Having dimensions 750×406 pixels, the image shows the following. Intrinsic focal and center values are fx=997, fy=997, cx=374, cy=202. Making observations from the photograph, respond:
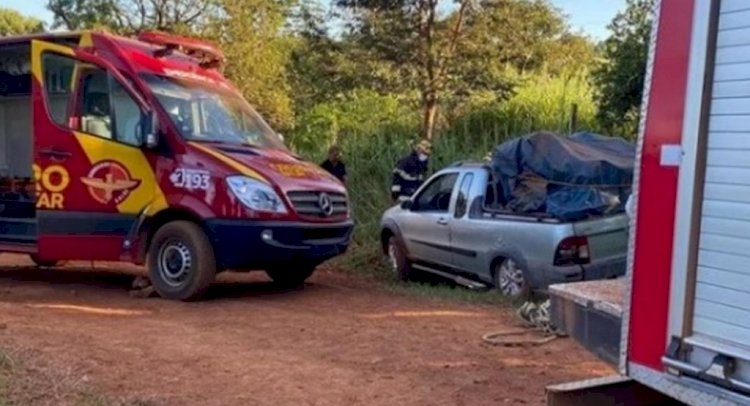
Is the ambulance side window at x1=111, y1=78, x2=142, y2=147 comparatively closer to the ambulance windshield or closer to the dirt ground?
the ambulance windshield

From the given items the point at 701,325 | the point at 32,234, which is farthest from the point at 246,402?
the point at 32,234

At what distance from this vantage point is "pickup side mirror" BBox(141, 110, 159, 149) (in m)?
9.49

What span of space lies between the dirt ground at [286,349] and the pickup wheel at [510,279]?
2.27 ft

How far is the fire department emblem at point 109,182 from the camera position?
970 cm

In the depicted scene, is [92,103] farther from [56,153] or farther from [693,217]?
[693,217]

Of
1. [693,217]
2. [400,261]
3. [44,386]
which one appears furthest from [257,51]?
[693,217]

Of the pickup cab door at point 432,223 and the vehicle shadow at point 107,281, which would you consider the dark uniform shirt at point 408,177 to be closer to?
the pickup cab door at point 432,223

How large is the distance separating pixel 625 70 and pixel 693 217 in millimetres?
12242

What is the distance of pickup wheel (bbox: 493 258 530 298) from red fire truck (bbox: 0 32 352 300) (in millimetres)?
1661

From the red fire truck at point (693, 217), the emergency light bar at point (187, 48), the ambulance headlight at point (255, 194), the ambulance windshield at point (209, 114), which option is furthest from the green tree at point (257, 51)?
the red fire truck at point (693, 217)

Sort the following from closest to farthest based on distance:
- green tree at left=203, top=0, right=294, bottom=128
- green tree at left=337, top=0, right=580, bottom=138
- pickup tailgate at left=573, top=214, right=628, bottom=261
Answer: pickup tailgate at left=573, top=214, right=628, bottom=261 < green tree at left=337, top=0, right=580, bottom=138 < green tree at left=203, top=0, right=294, bottom=128

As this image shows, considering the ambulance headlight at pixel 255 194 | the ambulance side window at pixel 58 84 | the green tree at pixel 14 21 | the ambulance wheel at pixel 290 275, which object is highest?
the green tree at pixel 14 21

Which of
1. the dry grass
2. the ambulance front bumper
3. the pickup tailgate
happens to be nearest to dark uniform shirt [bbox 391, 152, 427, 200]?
the ambulance front bumper

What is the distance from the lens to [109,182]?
9.76 m
